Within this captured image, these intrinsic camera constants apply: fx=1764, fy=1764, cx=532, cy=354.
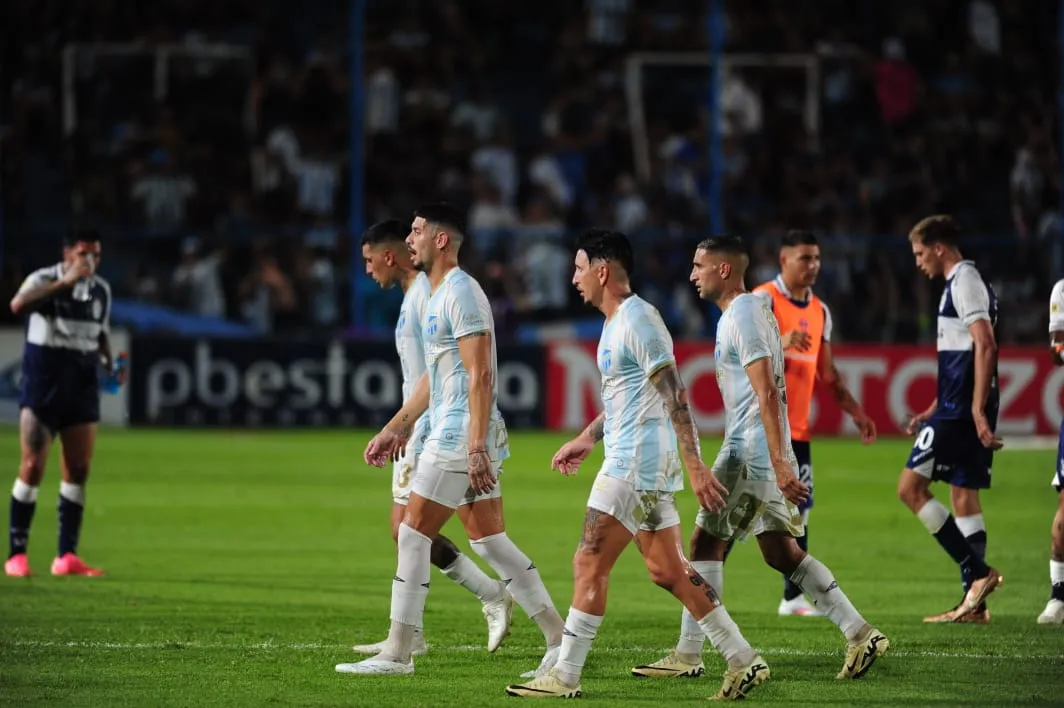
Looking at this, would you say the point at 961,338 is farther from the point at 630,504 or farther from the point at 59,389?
the point at 59,389

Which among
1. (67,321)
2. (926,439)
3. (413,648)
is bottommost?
(413,648)

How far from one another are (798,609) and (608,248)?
3.98 metres

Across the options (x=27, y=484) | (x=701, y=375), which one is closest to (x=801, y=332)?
(x=27, y=484)

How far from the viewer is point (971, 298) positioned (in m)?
11.1

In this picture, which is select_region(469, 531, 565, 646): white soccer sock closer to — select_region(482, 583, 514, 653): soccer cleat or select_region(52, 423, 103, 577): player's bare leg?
select_region(482, 583, 514, 653): soccer cleat

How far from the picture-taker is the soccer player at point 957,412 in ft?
35.9

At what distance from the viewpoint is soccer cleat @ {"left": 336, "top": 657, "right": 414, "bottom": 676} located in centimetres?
880

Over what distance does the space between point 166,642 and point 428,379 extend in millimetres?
2280

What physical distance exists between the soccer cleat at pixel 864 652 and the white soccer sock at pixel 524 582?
147 cm

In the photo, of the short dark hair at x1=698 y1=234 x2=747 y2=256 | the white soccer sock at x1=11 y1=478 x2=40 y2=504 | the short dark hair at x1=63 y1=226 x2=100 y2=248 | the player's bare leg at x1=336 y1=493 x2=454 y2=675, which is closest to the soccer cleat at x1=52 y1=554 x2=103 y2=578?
the white soccer sock at x1=11 y1=478 x2=40 y2=504

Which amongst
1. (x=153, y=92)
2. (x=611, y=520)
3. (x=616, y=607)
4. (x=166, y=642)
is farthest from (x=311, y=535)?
(x=153, y=92)

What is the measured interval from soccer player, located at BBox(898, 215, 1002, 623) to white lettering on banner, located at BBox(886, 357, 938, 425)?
14.1 metres

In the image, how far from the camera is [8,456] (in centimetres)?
2181

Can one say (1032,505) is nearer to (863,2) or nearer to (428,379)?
(428,379)
